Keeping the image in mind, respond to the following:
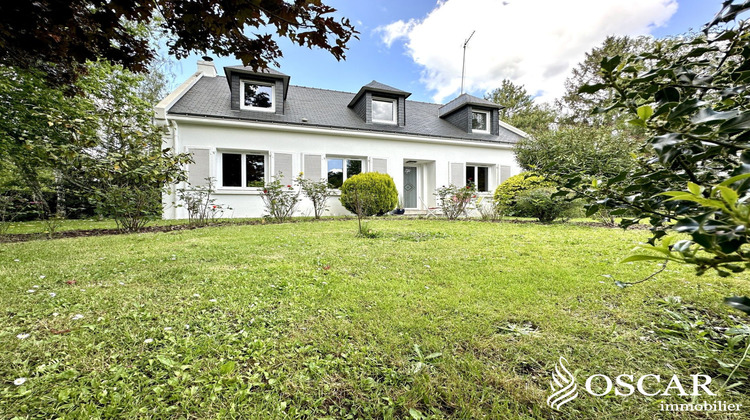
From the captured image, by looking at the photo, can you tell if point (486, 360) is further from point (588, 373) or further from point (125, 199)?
point (125, 199)

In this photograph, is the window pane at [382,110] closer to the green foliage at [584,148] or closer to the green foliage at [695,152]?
the green foliage at [584,148]

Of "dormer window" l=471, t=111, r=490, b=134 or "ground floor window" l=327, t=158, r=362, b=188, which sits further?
"dormer window" l=471, t=111, r=490, b=134

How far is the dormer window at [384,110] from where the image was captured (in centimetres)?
1173

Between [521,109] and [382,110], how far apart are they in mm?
18165

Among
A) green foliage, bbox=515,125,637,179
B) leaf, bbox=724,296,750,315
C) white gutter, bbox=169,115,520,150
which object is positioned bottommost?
leaf, bbox=724,296,750,315

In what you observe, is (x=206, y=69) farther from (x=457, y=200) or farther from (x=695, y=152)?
(x=695, y=152)

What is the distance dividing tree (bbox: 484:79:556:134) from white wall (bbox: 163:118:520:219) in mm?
12507

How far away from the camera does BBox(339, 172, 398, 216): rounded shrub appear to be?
357 inches

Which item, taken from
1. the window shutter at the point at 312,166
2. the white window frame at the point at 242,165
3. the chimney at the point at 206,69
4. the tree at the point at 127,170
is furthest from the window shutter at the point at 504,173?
the chimney at the point at 206,69

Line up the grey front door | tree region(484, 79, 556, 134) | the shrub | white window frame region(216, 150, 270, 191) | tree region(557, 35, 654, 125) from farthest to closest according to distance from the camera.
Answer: tree region(484, 79, 556, 134) < tree region(557, 35, 654, 125) < the grey front door < white window frame region(216, 150, 270, 191) < the shrub

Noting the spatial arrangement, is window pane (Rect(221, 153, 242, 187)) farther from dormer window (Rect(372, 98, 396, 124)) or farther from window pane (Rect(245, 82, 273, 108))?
dormer window (Rect(372, 98, 396, 124))

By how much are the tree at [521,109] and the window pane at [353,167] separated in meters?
17.2

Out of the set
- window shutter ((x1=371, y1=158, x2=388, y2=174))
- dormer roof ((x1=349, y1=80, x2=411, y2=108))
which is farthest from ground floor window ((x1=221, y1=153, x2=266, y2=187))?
dormer roof ((x1=349, y1=80, x2=411, y2=108))
